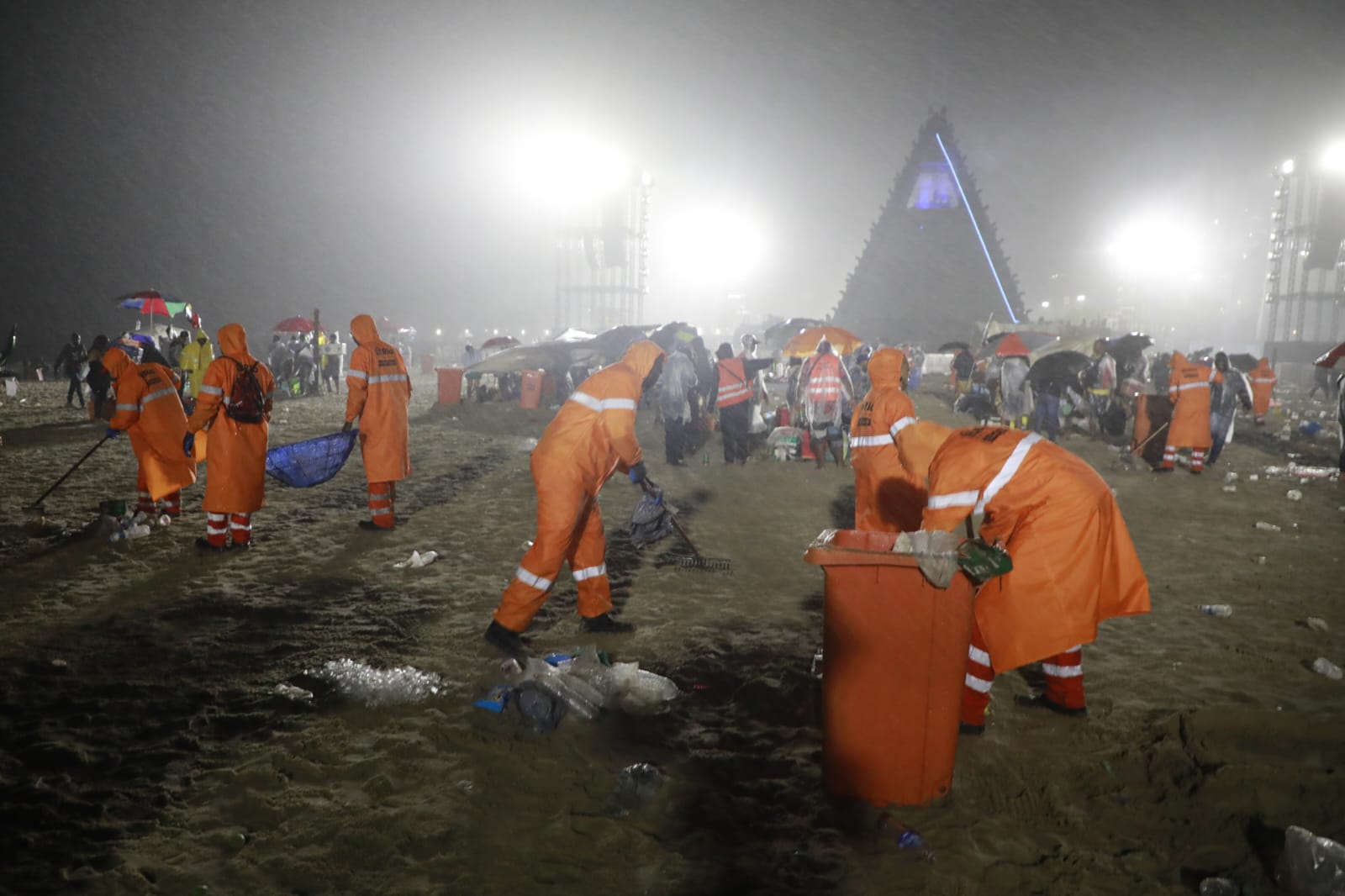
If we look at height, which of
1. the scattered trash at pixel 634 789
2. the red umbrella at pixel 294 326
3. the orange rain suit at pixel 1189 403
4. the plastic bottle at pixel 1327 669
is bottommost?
the scattered trash at pixel 634 789

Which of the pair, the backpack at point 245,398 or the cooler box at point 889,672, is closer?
the cooler box at point 889,672

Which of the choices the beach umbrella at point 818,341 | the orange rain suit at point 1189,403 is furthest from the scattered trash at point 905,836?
the beach umbrella at point 818,341

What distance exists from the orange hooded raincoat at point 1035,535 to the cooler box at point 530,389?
50.9 ft

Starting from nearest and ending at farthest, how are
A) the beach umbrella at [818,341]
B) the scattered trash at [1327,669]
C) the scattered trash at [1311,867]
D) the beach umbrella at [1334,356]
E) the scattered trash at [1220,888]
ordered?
the scattered trash at [1311,867] < the scattered trash at [1220,888] < the scattered trash at [1327,669] < the beach umbrella at [1334,356] < the beach umbrella at [818,341]

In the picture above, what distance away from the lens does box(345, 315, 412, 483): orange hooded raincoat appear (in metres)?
6.73

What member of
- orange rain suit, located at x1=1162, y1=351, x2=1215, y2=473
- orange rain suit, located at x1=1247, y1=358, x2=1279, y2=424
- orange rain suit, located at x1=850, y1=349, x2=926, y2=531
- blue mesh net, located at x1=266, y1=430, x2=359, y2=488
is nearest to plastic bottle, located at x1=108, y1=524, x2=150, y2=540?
blue mesh net, located at x1=266, y1=430, x2=359, y2=488

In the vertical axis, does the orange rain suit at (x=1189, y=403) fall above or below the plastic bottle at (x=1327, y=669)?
above

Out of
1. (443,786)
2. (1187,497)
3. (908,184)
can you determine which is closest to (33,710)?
(443,786)

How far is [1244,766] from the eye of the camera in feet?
10.4

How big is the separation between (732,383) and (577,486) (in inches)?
294

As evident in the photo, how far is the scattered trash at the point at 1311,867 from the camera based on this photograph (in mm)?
2371

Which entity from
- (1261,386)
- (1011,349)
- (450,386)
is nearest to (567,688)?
(1011,349)

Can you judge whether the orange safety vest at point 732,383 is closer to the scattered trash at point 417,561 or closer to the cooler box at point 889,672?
the scattered trash at point 417,561

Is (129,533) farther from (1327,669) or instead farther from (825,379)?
(1327,669)
